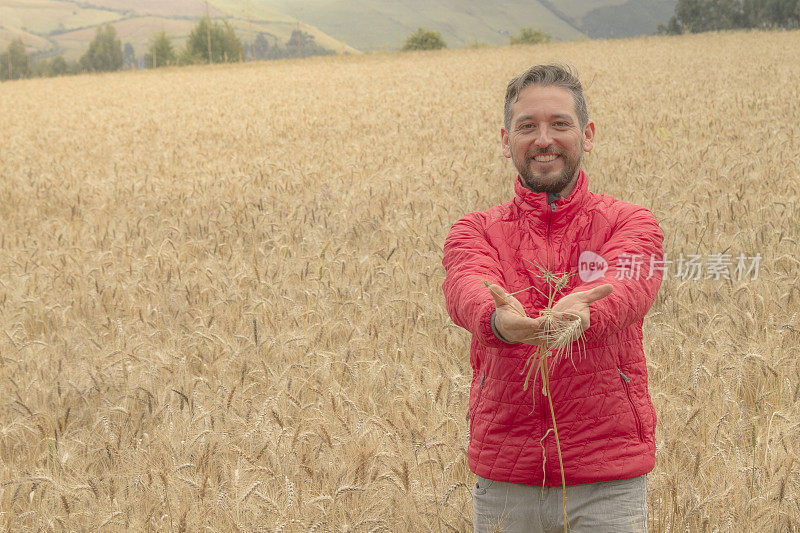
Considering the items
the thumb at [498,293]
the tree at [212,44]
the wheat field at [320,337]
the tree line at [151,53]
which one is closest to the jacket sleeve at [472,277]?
the thumb at [498,293]

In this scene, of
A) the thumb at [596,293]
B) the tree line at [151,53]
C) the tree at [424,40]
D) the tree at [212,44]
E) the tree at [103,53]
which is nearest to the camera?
the thumb at [596,293]

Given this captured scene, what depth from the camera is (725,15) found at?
5419 cm

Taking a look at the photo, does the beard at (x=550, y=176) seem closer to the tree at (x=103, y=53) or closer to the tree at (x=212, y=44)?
the tree at (x=212, y=44)

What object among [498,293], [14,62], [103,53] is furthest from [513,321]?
[103,53]

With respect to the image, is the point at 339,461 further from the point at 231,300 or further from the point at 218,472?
the point at 231,300

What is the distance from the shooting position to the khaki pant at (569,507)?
1846 mm

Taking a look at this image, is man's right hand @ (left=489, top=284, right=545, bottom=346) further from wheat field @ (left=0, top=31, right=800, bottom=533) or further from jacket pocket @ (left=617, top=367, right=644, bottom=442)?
wheat field @ (left=0, top=31, right=800, bottom=533)

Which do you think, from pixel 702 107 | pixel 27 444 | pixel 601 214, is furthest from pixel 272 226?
pixel 702 107

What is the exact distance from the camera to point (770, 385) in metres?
3.30

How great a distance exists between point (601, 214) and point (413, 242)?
368 cm

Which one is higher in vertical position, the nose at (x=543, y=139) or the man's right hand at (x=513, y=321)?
the nose at (x=543, y=139)

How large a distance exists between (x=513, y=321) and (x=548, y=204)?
542 mm

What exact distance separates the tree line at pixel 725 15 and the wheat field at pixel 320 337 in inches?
1754

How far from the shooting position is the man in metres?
1.83
